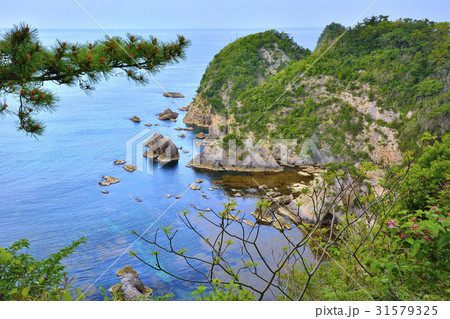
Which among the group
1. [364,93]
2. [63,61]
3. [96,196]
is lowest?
[96,196]

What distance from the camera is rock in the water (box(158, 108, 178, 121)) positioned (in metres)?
41.8

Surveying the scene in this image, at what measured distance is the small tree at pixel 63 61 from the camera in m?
4.66

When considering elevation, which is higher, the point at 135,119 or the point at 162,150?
the point at 135,119

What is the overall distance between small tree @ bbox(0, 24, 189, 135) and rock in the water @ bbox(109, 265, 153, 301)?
394 inches

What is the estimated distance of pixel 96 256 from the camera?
18219 mm

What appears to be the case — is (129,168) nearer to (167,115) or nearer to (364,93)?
(167,115)

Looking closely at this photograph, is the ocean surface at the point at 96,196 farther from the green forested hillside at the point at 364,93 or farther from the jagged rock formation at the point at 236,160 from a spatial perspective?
the green forested hillside at the point at 364,93

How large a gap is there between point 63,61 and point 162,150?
27.2 metres

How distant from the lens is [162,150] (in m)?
32.0

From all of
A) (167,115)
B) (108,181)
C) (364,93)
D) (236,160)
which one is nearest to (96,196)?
(108,181)

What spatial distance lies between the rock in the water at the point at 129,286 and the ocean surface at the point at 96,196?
419 mm

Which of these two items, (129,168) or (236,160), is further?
(236,160)

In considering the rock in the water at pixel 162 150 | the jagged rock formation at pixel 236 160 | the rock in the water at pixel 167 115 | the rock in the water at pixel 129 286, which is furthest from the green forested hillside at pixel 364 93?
the rock in the water at pixel 129 286

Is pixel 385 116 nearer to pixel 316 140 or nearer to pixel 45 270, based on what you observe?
pixel 316 140
